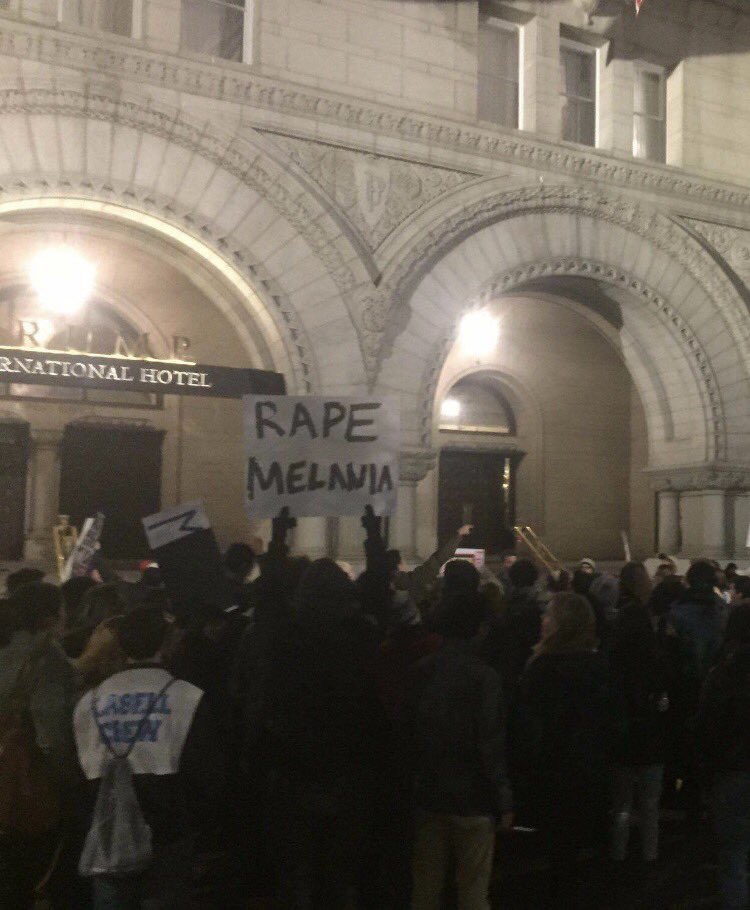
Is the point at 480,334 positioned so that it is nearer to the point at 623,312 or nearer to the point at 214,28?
the point at 623,312

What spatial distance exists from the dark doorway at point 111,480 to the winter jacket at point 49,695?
36.5 feet

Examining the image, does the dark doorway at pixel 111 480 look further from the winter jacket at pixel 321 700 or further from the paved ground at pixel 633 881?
the winter jacket at pixel 321 700

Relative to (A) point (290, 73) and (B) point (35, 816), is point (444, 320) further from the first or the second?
(B) point (35, 816)

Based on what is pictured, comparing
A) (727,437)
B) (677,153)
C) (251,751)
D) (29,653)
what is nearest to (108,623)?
(29,653)

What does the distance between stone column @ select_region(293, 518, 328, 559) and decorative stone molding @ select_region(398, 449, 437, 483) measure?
1.33 m

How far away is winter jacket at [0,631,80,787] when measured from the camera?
4082 millimetres

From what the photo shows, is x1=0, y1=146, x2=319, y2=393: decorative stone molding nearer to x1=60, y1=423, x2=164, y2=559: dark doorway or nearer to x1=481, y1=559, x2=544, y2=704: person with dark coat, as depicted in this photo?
x1=60, y1=423, x2=164, y2=559: dark doorway

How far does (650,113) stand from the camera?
15891 millimetres

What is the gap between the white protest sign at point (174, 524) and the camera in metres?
6.32

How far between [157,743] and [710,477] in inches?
516

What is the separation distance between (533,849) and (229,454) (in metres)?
10.4

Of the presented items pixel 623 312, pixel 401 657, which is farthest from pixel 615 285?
pixel 401 657

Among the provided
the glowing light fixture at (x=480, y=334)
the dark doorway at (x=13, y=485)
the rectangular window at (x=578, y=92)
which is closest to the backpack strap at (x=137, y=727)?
the dark doorway at (x=13, y=485)

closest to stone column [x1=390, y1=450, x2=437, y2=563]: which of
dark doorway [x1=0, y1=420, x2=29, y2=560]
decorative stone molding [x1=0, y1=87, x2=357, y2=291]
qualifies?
decorative stone molding [x1=0, y1=87, x2=357, y2=291]
